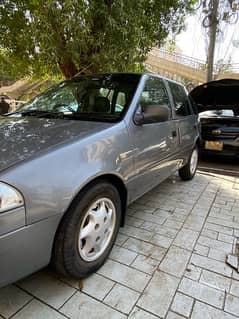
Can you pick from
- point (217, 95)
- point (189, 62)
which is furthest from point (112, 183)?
point (189, 62)

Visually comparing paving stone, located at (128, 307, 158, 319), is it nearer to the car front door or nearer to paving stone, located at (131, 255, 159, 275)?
paving stone, located at (131, 255, 159, 275)

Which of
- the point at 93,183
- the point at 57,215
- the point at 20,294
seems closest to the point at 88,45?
the point at 93,183

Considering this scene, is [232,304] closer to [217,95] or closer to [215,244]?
[215,244]

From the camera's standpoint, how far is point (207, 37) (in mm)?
7441

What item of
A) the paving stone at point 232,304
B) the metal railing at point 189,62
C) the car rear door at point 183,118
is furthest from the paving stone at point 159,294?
the metal railing at point 189,62

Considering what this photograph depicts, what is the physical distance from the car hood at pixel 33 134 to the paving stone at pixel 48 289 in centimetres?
90

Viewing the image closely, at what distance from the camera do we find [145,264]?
6.07 ft

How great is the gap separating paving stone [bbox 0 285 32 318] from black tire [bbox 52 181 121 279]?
28 cm

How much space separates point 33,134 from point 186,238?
1.63 metres

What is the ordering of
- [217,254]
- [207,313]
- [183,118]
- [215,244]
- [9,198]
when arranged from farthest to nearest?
[183,118] → [215,244] → [217,254] → [207,313] → [9,198]

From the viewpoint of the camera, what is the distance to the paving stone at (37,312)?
1369mm

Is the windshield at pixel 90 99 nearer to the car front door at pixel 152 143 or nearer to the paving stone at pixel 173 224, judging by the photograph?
the car front door at pixel 152 143

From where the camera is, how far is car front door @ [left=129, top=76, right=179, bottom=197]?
2.06 metres

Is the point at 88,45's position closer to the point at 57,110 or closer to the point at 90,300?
the point at 57,110
